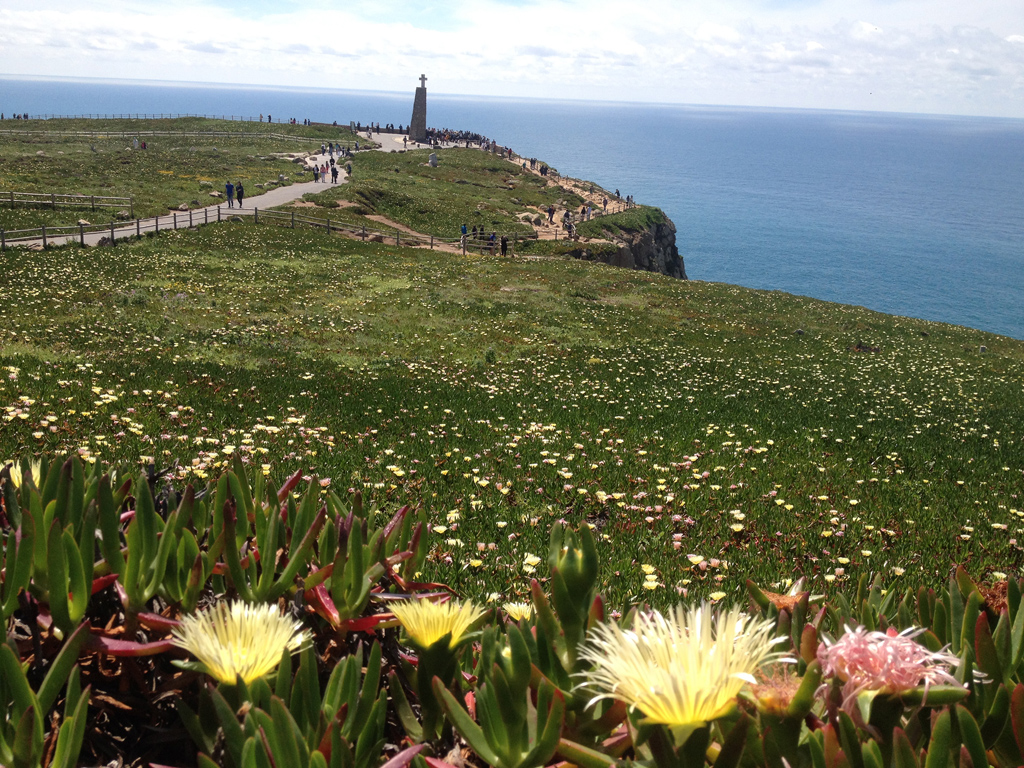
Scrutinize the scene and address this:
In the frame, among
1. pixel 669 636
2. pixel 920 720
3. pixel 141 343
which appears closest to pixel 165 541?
pixel 669 636

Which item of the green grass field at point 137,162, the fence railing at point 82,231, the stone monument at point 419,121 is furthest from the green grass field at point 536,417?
the stone monument at point 419,121

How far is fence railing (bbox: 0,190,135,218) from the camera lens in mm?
38844

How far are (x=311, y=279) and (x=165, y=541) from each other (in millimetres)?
29260

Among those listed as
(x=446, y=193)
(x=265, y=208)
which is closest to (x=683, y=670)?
(x=265, y=208)

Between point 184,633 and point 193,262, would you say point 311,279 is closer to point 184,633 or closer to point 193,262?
point 193,262

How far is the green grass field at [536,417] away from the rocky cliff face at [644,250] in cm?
2597

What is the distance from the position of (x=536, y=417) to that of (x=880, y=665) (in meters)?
10.3

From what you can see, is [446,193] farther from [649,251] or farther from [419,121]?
[419,121]

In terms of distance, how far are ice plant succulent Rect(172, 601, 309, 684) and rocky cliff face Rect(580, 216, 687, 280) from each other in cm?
5146

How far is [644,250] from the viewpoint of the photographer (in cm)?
7181

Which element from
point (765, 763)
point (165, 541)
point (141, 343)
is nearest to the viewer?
point (765, 763)

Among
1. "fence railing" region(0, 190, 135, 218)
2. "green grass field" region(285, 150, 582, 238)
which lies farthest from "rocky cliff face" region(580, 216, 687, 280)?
"fence railing" region(0, 190, 135, 218)

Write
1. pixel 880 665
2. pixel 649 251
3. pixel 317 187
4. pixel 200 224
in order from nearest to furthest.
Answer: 1. pixel 880 665
2. pixel 200 224
3. pixel 317 187
4. pixel 649 251

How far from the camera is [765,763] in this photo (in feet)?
4.42
